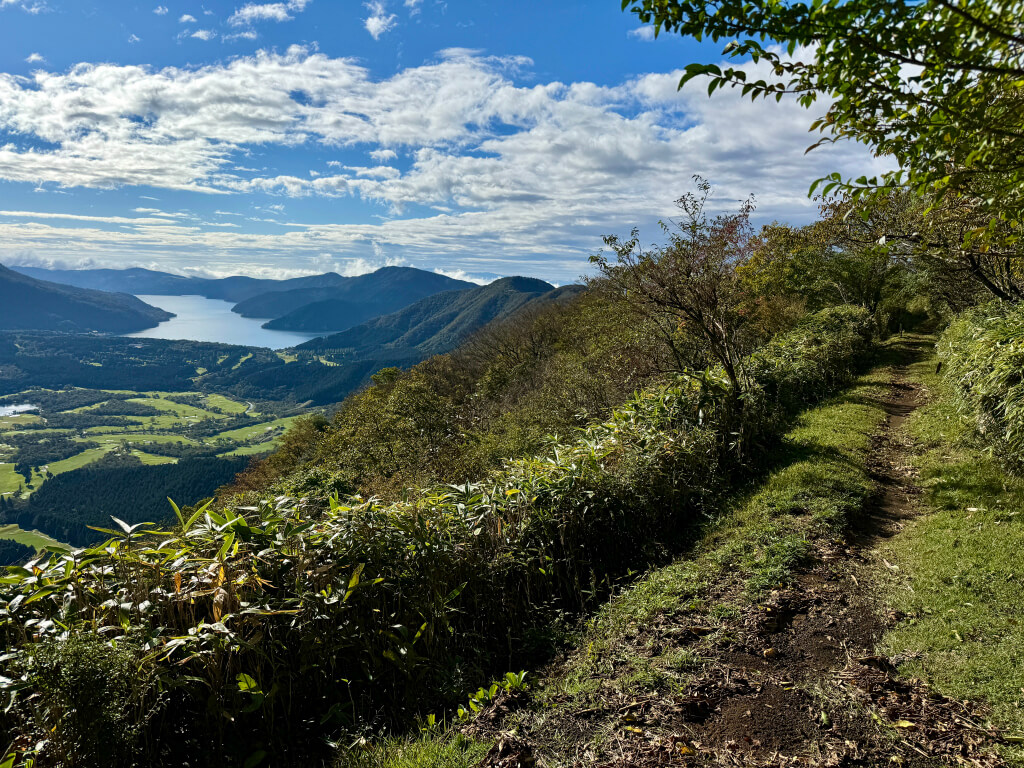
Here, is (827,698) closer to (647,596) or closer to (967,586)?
(647,596)

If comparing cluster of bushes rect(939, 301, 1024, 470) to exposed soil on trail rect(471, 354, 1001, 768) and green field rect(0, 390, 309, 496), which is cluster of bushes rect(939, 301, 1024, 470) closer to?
exposed soil on trail rect(471, 354, 1001, 768)

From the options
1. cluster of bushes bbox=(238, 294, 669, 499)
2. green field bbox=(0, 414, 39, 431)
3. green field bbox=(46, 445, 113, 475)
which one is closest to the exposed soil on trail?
cluster of bushes bbox=(238, 294, 669, 499)

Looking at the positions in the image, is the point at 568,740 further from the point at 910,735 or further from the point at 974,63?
the point at 974,63

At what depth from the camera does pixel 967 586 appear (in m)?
3.73

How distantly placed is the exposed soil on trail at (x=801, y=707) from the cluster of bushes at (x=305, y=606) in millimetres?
1169

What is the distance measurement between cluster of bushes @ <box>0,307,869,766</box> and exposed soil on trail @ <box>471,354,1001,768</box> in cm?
117

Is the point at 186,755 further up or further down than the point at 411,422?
further up

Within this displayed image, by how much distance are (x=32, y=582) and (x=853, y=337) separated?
18627mm

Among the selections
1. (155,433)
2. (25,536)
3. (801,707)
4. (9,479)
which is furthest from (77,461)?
(801,707)

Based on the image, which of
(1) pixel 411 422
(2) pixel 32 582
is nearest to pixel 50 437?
(1) pixel 411 422

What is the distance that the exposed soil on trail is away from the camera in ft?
7.97

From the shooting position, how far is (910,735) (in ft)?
8.04

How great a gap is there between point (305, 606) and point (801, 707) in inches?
118

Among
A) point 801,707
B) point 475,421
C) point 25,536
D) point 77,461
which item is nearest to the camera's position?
point 801,707
